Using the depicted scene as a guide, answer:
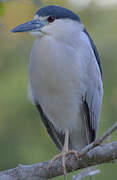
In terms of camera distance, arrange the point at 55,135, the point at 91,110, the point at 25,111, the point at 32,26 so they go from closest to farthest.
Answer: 1. the point at 32,26
2. the point at 91,110
3. the point at 55,135
4. the point at 25,111

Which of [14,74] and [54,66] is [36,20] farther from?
[14,74]

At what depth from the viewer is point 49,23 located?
10.3 feet

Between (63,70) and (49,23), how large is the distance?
0.40 meters

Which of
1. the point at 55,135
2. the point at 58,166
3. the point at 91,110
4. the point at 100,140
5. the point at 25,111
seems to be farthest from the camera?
the point at 25,111

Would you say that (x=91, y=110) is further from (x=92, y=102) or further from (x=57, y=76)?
(x=57, y=76)

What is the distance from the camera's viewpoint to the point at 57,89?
3166 millimetres

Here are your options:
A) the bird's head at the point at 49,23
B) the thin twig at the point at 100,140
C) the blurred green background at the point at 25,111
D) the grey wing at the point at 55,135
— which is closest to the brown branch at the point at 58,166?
the thin twig at the point at 100,140

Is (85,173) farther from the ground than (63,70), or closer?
closer

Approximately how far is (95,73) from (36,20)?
0.69 m

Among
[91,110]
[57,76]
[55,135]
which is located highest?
[57,76]

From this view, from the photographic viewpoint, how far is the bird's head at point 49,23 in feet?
10.1

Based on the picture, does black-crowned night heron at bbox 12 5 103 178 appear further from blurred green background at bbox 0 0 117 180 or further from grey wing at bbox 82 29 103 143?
blurred green background at bbox 0 0 117 180

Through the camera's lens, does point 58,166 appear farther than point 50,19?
No

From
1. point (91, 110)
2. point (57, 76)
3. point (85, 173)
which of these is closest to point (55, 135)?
point (91, 110)
